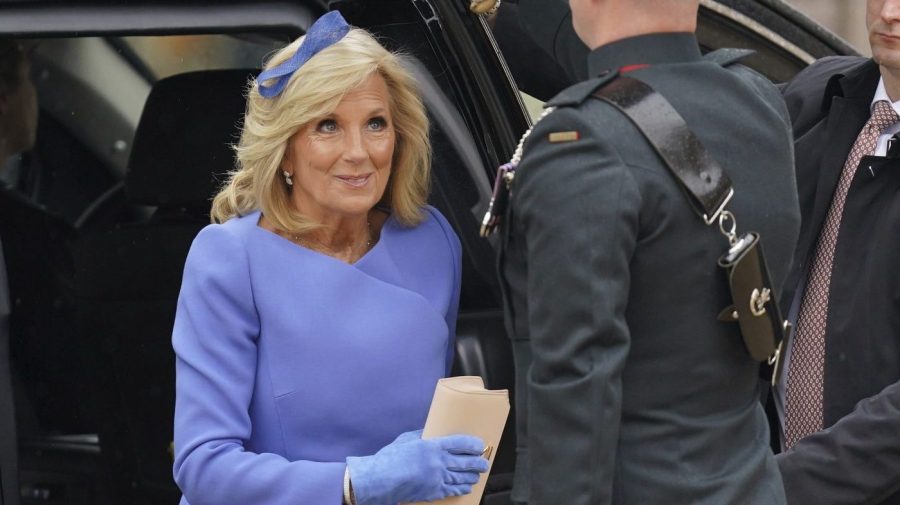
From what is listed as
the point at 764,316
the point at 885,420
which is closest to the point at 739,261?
the point at 764,316

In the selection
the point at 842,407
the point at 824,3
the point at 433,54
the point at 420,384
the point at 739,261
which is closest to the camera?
the point at 739,261

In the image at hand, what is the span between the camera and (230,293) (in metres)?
2.19

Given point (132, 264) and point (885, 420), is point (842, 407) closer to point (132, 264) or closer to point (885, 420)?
point (885, 420)

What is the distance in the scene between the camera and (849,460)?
95.3 inches

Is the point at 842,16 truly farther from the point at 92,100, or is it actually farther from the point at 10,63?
the point at 10,63

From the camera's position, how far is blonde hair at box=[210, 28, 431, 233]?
2.23 metres

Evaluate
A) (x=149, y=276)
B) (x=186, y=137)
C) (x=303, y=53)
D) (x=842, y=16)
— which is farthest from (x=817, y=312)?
(x=842, y=16)

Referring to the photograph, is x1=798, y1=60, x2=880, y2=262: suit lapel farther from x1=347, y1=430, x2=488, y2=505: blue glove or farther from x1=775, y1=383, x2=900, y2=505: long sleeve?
x1=347, y1=430, x2=488, y2=505: blue glove

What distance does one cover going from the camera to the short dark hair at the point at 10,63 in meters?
3.01

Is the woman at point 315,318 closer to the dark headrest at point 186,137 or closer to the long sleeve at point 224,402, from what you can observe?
the long sleeve at point 224,402

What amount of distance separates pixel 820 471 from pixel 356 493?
779 millimetres

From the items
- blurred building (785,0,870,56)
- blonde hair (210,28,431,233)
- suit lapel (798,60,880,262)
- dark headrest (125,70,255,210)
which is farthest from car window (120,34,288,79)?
blurred building (785,0,870,56)

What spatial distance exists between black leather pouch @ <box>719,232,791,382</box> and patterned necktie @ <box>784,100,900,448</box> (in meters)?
0.64

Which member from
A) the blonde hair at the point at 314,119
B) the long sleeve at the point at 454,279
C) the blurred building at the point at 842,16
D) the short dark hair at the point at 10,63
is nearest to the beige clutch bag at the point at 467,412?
the long sleeve at the point at 454,279
